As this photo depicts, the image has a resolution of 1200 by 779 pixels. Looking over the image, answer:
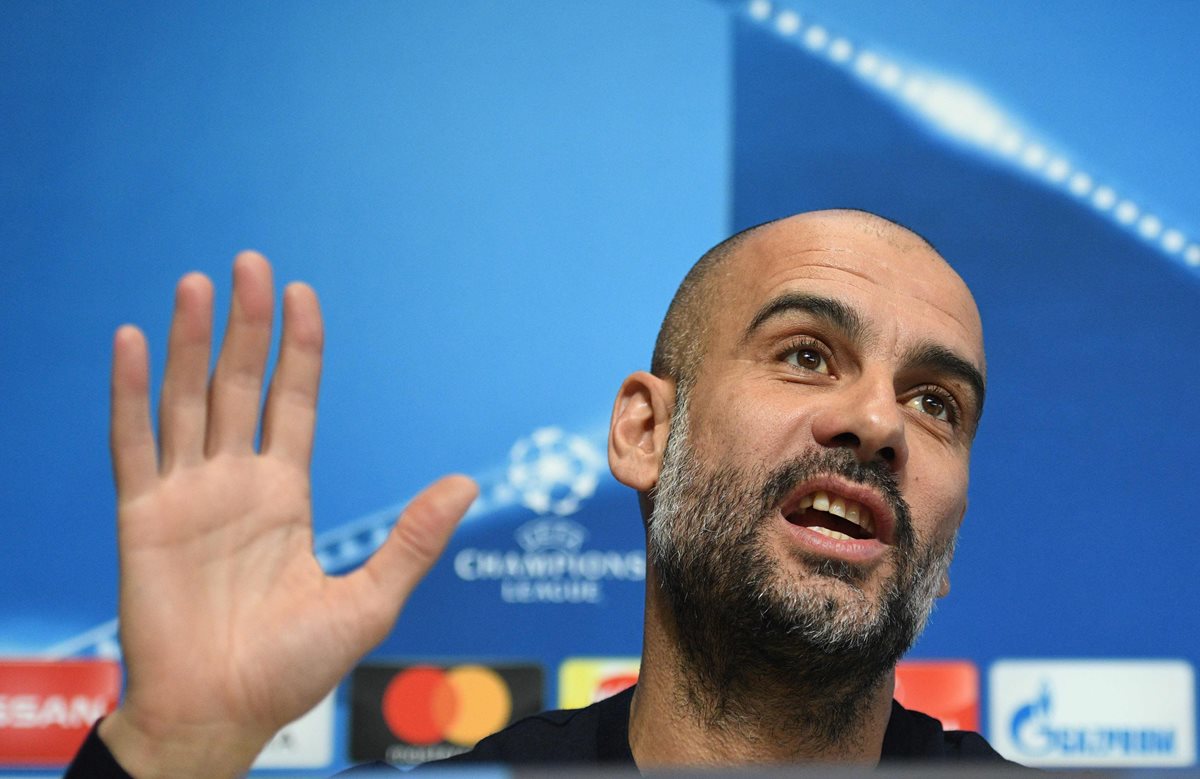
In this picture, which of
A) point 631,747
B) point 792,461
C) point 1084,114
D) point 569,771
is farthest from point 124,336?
point 1084,114

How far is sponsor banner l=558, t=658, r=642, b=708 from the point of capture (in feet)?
5.04

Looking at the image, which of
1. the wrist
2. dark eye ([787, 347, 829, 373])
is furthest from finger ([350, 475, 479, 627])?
dark eye ([787, 347, 829, 373])

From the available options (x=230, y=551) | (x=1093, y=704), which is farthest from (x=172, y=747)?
(x=1093, y=704)

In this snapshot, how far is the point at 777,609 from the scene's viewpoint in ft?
2.99

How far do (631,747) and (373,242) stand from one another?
2.76 feet

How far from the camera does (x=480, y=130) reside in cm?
163

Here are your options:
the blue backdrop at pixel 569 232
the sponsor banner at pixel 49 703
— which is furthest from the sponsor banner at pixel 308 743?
the sponsor banner at pixel 49 703

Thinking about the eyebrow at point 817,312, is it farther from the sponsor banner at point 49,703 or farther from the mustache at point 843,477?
the sponsor banner at point 49,703

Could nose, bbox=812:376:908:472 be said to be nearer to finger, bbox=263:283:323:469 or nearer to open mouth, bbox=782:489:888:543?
open mouth, bbox=782:489:888:543

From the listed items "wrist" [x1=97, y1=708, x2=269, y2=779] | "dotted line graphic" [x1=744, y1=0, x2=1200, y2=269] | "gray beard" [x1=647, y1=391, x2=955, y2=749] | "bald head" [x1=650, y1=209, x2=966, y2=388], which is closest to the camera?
"wrist" [x1=97, y1=708, x2=269, y2=779]

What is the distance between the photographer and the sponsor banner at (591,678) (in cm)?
154

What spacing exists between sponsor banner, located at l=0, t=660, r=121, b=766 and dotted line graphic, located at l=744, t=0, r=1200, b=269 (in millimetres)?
1316

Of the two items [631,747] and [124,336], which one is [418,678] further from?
[124,336]

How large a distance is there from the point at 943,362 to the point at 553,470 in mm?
665
